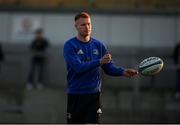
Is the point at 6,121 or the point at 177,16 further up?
the point at 177,16

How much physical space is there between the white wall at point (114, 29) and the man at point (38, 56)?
1627mm

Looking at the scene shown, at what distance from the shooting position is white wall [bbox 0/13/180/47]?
2330 cm

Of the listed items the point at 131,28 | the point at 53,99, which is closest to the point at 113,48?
the point at 131,28

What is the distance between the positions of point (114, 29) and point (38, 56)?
3.30m

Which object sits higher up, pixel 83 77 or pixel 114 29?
pixel 114 29

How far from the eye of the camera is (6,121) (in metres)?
15.5

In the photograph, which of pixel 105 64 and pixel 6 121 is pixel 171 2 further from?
pixel 105 64

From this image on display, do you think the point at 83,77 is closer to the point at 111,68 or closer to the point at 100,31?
the point at 111,68

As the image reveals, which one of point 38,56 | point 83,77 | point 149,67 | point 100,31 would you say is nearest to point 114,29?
point 100,31

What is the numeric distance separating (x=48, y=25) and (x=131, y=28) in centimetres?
288

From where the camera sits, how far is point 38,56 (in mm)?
21406

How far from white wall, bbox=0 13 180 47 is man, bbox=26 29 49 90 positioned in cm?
163

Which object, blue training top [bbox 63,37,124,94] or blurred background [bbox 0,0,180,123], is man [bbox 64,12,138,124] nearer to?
blue training top [bbox 63,37,124,94]

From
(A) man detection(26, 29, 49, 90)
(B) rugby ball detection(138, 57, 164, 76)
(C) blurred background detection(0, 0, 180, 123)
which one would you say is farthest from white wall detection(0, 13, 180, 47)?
(B) rugby ball detection(138, 57, 164, 76)
